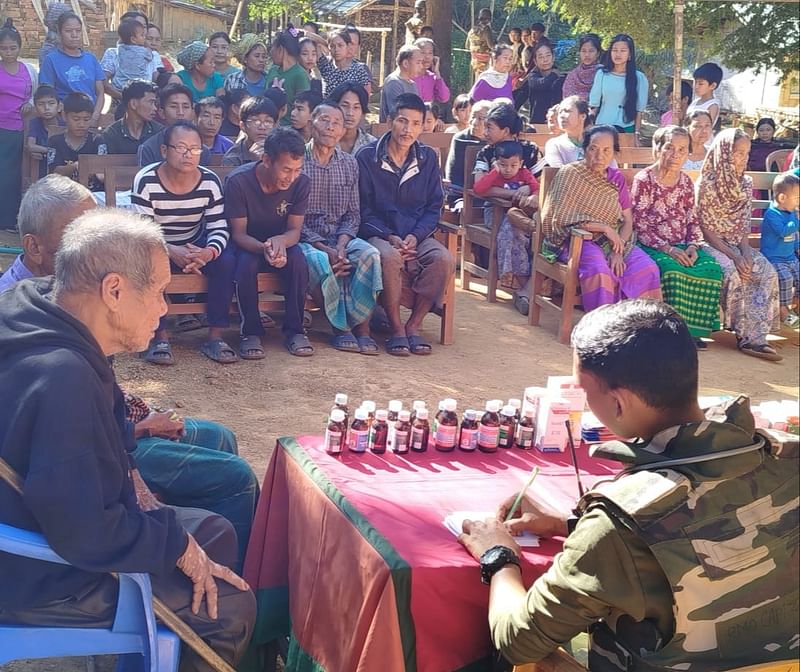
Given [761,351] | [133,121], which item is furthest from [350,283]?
[761,351]

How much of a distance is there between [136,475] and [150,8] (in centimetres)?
2518

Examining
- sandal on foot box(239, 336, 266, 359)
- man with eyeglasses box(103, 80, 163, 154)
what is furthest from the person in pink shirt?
sandal on foot box(239, 336, 266, 359)

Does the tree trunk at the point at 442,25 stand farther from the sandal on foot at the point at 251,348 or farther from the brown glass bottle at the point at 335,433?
the brown glass bottle at the point at 335,433

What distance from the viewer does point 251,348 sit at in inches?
234

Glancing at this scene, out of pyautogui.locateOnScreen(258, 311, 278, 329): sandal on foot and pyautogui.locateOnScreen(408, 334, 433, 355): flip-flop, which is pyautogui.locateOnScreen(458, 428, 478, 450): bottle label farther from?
pyautogui.locateOnScreen(258, 311, 278, 329): sandal on foot

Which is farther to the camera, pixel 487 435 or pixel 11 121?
pixel 11 121

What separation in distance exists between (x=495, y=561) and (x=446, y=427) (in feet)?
2.52

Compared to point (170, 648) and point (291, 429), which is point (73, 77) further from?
point (170, 648)

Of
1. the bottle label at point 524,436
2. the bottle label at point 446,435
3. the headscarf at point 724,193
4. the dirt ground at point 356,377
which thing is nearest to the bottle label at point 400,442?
the bottle label at point 446,435

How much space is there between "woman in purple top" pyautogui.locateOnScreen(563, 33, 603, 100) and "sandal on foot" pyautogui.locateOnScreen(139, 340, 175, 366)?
6.22m

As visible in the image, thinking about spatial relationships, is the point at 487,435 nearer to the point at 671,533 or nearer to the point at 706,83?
the point at 671,533

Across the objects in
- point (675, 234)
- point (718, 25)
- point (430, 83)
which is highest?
point (718, 25)

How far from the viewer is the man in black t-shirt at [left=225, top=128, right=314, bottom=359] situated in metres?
5.79

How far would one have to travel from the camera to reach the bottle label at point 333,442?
288 centimetres
